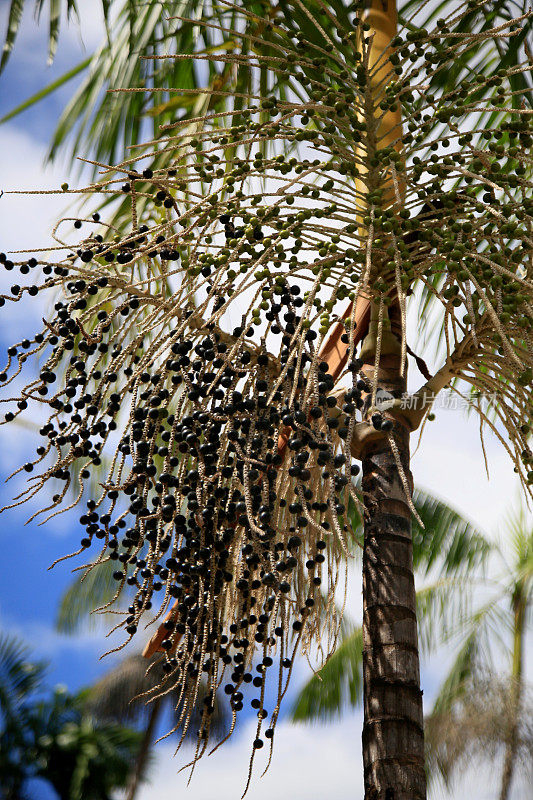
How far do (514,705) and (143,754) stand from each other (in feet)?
12.2

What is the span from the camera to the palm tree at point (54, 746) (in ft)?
26.6

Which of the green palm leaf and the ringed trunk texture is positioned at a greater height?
the green palm leaf

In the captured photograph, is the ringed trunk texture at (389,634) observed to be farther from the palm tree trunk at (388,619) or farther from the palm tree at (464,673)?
the palm tree at (464,673)

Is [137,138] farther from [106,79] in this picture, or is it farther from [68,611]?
[68,611]

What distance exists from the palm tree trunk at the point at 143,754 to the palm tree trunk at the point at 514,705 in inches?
127

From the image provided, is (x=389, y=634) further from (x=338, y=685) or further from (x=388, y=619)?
(x=338, y=685)

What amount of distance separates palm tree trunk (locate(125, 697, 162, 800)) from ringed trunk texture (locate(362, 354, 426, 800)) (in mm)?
6832

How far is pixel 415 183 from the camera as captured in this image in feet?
6.79

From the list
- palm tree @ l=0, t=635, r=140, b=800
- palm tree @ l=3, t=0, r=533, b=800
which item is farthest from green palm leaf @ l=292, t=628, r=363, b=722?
palm tree @ l=3, t=0, r=533, b=800

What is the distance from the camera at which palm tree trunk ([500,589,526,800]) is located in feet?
21.2

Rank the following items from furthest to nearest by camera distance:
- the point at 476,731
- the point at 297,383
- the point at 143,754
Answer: the point at 143,754, the point at 476,731, the point at 297,383

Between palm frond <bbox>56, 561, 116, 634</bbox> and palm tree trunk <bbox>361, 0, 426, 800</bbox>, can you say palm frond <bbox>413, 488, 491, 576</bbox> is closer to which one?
palm frond <bbox>56, 561, 116, 634</bbox>

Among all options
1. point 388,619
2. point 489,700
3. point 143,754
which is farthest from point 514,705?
point 388,619

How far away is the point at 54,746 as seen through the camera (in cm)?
859
